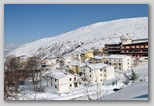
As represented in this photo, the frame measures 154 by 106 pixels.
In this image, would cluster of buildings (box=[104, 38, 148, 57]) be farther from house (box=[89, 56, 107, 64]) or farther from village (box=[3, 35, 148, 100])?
house (box=[89, 56, 107, 64])

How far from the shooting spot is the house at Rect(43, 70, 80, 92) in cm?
395

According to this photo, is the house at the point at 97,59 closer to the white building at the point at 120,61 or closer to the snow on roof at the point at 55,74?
the white building at the point at 120,61

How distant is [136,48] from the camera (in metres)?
3.91

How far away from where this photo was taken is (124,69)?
396 cm

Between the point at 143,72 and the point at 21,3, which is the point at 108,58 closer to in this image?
the point at 143,72

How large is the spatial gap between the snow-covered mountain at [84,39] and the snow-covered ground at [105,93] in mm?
489

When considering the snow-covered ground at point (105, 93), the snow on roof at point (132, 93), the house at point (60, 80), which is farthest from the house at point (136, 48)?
the house at point (60, 80)

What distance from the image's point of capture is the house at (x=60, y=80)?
395cm

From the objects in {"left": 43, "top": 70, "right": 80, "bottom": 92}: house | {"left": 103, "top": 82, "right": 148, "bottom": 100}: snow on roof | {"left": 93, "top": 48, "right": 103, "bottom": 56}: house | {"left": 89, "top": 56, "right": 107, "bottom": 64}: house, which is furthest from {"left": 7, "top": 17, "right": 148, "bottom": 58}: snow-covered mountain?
{"left": 103, "top": 82, "right": 148, "bottom": 100}: snow on roof

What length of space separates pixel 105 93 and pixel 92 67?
16.0 inches

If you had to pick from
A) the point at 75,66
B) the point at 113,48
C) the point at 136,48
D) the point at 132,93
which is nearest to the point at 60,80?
the point at 75,66

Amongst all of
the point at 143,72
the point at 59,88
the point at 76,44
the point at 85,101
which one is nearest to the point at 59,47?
the point at 76,44

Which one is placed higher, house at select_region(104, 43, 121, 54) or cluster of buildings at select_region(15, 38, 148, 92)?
house at select_region(104, 43, 121, 54)

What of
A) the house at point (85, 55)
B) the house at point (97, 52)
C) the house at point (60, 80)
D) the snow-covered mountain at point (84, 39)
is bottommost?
the house at point (60, 80)
